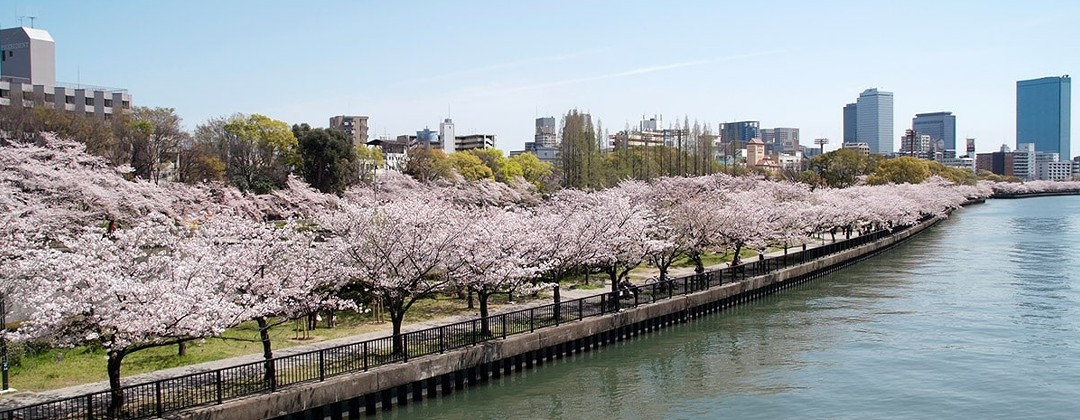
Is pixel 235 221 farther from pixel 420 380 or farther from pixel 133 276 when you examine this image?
pixel 420 380

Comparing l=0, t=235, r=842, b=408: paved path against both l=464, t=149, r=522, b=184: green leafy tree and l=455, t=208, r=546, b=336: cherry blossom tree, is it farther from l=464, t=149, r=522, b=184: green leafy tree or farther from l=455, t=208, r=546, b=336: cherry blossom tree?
l=464, t=149, r=522, b=184: green leafy tree

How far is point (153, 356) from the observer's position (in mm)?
25969

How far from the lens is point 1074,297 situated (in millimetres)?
45781

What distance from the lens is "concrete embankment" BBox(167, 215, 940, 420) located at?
2183 cm

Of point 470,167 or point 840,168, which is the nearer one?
point 470,167

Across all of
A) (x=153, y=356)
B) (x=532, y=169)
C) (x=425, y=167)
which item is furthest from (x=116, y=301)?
(x=532, y=169)

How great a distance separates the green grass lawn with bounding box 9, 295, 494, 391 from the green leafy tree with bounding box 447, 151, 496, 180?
64.5 meters

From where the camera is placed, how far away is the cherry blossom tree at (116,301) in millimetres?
19031

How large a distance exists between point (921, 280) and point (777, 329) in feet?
67.7

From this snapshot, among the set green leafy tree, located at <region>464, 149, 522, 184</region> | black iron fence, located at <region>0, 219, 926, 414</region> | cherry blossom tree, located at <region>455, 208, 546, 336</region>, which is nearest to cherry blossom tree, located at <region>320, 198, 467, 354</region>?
cherry blossom tree, located at <region>455, 208, 546, 336</region>

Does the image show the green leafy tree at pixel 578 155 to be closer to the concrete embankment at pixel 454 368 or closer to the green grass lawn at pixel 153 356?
the concrete embankment at pixel 454 368

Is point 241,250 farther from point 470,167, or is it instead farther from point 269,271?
point 470,167

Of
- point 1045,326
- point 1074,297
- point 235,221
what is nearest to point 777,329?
point 1045,326

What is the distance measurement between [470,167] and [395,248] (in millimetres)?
71299
